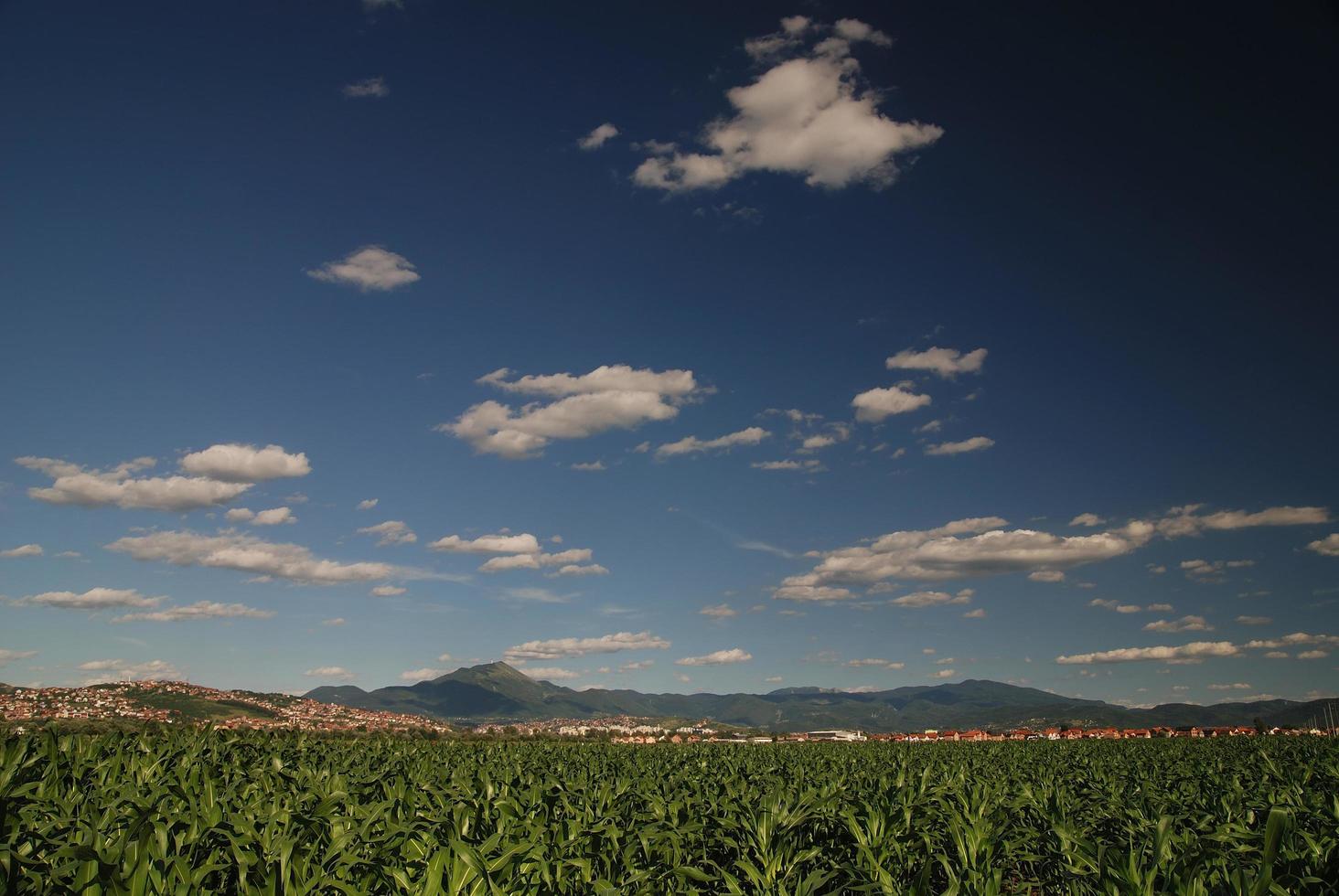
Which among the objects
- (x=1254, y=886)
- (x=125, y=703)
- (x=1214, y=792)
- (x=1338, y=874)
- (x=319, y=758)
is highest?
(x=1254, y=886)

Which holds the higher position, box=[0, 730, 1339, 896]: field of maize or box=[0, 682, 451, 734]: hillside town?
box=[0, 730, 1339, 896]: field of maize

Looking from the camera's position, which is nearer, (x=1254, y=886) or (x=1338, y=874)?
(x=1254, y=886)

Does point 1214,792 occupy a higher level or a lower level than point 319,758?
higher

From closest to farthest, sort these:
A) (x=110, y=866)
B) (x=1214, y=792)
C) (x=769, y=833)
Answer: (x=110, y=866)
(x=769, y=833)
(x=1214, y=792)

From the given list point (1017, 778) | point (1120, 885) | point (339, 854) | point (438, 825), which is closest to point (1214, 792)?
point (1017, 778)

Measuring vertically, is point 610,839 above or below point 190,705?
above

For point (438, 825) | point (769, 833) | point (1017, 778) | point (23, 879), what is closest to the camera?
point (23, 879)

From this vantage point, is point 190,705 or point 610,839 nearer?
point 610,839

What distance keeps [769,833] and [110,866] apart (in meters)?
7.57

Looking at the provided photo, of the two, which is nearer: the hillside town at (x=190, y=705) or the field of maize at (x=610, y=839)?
the field of maize at (x=610, y=839)

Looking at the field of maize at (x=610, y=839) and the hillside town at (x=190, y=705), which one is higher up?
the field of maize at (x=610, y=839)

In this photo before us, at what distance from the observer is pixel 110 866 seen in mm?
6004

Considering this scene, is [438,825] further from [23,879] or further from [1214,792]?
[1214,792]

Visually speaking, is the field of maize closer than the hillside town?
Yes
